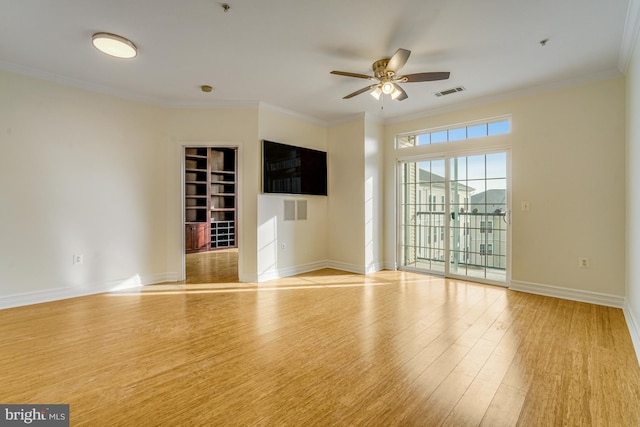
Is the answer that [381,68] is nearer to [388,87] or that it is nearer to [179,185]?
[388,87]

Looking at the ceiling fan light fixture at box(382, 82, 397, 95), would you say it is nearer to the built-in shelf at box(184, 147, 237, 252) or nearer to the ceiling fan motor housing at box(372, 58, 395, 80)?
the ceiling fan motor housing at box(372, 58, 395, 80)

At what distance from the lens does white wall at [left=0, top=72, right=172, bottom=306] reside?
357 cm

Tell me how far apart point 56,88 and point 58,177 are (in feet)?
3.84

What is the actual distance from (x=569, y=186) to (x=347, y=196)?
10.8 feet

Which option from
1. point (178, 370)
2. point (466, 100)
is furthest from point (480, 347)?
point (466, 100)

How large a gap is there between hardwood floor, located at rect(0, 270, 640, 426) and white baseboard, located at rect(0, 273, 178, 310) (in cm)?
21

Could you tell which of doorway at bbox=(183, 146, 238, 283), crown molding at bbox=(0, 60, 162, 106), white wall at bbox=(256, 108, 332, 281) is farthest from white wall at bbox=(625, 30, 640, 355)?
doorway at bbox=(183, 146, 238, 283)

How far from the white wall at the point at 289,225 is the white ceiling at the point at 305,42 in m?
0.83

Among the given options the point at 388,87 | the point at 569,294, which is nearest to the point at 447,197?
the point at 569,294

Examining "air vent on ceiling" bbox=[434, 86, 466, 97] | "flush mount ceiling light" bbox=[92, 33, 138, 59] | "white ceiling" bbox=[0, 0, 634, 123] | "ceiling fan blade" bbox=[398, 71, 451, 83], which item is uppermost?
"air vent on ceiling" bbox=[434, 86, 466, 97]

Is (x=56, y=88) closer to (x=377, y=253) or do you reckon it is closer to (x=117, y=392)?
(x=117, y=392)

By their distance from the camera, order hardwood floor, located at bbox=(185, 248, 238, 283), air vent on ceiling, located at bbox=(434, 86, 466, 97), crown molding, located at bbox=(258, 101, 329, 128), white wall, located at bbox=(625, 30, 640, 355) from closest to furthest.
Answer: white wall, located at bbox=(625, 30, 640, 355), air vent on ceiling, located at bbox=(434, 86, 466, 97), crown molding, located at bbox=(258, 101, 329, 128), hardwood floor, located at bbox=(185, 248, 238, 283)

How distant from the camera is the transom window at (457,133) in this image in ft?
14.8

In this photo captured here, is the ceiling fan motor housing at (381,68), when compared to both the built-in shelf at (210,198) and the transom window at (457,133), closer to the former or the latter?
the transom window at (457,133)
